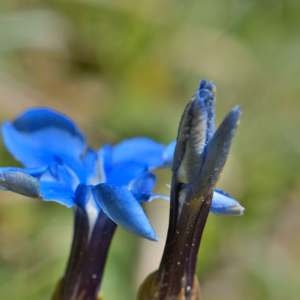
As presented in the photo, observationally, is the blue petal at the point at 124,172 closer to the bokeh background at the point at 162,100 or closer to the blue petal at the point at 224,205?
the blue petal at the point at 224,205

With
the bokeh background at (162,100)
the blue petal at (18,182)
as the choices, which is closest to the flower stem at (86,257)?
the blue petal at (18,182)

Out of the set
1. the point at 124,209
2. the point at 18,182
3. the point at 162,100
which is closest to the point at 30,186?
the point at 18,182

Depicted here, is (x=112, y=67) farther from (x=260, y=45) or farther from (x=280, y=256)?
(x=280, y=256)

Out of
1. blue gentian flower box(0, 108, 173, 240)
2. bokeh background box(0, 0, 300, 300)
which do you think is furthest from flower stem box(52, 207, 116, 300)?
bokeh background box(0, 0, 300, 300)

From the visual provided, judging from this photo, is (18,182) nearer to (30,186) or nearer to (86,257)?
(30,186)

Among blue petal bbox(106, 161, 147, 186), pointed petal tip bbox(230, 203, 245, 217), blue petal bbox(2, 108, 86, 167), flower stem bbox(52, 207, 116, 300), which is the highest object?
blue petal bbox(2, 108, 86, 167)

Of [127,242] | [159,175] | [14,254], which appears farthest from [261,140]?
[14,254]

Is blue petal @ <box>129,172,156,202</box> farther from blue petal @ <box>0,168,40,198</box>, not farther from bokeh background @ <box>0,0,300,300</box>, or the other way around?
→ bokeh background @ <box>0,0,300,300</box>
